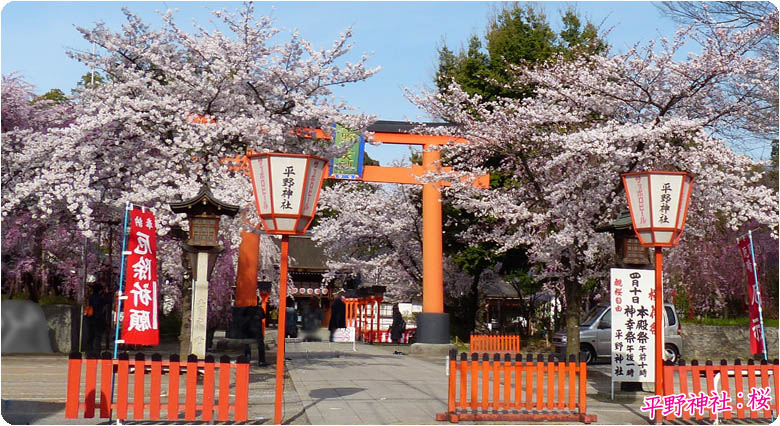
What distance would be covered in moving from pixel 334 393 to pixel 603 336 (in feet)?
37.5

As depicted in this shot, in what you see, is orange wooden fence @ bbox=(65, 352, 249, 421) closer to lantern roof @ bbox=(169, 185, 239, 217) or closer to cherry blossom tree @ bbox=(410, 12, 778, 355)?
lantern roof @ bbox=(169, 185, 239, 217)

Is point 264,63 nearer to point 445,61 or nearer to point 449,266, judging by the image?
point 449,266

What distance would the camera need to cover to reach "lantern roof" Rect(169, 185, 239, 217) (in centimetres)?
1360

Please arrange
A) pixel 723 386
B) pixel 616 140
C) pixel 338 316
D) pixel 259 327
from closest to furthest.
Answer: pixel 723 386
pixel 616 140
pixel 259 327
pixel 338 316

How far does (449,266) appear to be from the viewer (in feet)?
99.4

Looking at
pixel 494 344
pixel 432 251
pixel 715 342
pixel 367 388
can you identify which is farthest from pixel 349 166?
pixel 715 342

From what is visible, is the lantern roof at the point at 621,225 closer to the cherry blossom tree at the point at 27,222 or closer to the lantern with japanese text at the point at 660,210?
the lantern with japanese text at the point at 660,210

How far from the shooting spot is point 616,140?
1537cm

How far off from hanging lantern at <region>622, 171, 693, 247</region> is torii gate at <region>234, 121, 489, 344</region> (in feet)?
43.3

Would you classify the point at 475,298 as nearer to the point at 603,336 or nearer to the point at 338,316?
the point at 338,316

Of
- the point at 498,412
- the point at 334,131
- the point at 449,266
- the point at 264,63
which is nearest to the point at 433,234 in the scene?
the point at 449,266

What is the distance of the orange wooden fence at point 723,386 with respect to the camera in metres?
10.2

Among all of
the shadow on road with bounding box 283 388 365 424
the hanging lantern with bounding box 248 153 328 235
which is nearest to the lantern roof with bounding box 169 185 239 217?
the shadow on road with bounding box 283 388 365 424

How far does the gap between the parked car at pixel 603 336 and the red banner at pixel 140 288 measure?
13.3m
